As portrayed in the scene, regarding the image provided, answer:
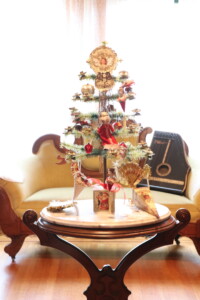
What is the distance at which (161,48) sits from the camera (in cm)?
409

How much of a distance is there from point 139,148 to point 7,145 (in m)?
2.03

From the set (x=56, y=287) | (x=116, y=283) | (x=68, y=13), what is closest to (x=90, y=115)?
(x=116, y=283)

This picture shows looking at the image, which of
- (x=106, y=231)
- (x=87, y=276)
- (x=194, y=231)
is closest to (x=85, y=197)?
(x=87, y=276)

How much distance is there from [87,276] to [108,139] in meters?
1.00

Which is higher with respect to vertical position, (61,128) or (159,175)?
(61,128)

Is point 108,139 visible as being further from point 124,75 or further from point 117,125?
point 124,75

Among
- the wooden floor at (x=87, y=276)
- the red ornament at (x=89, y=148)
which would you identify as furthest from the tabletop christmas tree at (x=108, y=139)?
the wooden floor at (x=87, y=276)

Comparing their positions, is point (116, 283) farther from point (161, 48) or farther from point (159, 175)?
point (161, 48)

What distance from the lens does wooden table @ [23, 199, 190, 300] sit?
2059 mm

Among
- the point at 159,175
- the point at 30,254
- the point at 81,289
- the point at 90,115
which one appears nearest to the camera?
the point at 90,115

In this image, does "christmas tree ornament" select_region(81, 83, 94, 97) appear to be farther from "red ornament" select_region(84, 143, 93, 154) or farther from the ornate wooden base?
the ornate wooden base

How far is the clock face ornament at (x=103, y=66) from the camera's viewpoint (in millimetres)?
2451

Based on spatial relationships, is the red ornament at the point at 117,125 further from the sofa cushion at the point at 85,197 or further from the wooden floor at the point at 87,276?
the wooden floor at the point at 87,276

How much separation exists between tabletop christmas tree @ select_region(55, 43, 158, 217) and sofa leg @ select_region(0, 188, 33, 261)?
31.9 inches
